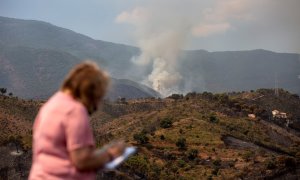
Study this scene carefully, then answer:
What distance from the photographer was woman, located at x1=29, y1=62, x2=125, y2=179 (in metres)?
3.08

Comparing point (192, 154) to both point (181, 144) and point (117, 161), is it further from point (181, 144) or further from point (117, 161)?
point (117, 161)

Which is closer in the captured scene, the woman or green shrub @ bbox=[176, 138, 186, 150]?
the woman

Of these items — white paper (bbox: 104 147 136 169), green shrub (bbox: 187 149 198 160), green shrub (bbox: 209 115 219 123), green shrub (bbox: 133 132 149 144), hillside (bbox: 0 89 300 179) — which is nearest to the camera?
white paper (bbox: 104 147 136 169)

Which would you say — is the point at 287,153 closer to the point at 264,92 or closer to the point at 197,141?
the point at 197,141

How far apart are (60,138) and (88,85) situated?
1.30 ft

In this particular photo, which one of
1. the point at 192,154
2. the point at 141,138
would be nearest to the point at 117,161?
the point at 192,154

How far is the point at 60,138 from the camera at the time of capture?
313 centimetres

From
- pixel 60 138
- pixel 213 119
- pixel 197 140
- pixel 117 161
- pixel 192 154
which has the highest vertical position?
pixel 60 138

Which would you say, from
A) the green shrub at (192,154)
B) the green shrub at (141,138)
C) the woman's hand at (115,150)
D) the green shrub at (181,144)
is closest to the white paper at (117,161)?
the woman's hand at (115,150)

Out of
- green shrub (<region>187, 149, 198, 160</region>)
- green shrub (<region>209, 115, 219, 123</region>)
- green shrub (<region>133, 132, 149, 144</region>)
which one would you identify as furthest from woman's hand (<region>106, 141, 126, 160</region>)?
green shrub (<region>209, 115, 219, 123</region>)

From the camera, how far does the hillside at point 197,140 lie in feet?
143

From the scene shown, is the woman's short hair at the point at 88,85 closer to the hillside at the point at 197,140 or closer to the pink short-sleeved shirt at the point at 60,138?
the pink short-sleeved shirt at the point at 60,138

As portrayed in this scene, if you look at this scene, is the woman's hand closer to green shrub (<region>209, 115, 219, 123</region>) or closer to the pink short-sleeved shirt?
the pink short-sleeved shirt

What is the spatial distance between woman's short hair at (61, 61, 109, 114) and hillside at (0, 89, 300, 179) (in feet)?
96.5
